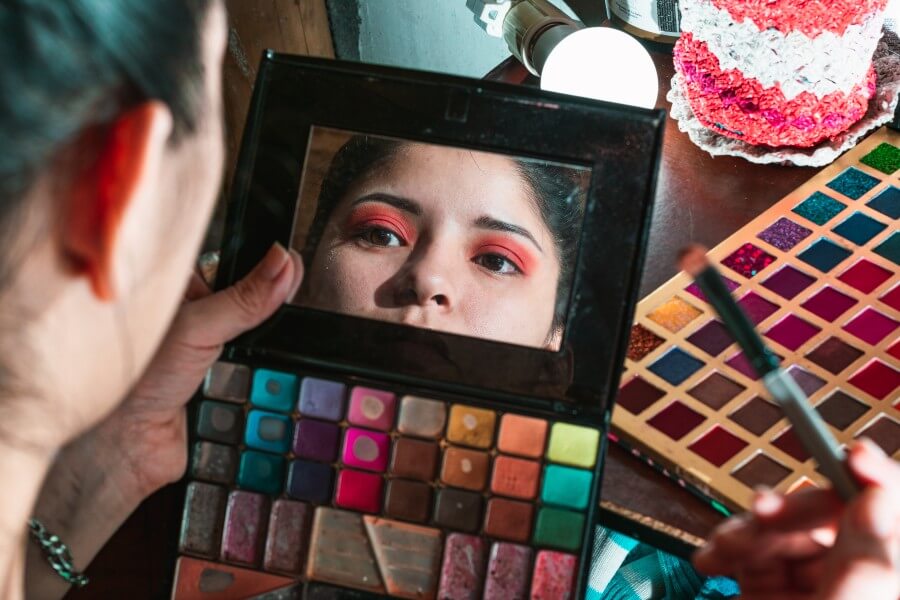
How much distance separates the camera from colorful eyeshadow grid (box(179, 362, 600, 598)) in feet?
1.67

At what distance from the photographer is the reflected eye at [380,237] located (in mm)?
550

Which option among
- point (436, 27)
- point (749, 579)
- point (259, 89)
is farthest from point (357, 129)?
point (436, 27)

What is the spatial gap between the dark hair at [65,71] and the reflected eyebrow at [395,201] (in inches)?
9.6

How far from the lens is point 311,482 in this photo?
20.7 inches

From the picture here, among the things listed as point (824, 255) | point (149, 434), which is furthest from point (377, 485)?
point (824, 255)

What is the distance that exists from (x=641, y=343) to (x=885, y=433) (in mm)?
152

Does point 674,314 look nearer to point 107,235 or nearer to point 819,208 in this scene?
point 819,208

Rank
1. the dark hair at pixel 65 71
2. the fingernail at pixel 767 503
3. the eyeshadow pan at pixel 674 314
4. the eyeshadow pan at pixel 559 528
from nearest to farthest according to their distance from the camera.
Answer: the dark hair at pixel 65 71 → the fingernail at pixel 767 503 → the eyeshadow pan at pixel 559 528 → the eyeshadow pan at pixel 674 314

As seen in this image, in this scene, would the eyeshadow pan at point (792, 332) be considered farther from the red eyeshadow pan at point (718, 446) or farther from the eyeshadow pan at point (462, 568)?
the eyeshadow pan at point (462, 568)

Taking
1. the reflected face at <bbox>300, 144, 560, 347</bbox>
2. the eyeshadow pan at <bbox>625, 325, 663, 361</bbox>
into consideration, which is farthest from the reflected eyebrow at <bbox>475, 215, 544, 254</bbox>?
the eyeshadow pan at <bbox>625, 325, 663, 361</bbox>

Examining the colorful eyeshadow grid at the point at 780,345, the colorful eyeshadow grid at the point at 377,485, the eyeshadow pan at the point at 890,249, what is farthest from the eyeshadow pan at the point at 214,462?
the eyeshadow pan at the point at 890,249

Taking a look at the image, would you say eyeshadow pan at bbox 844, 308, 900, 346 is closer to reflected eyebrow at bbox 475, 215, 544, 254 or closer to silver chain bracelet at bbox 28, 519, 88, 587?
Result: reflected eyebrow at bbox 475, 215, 544, 254

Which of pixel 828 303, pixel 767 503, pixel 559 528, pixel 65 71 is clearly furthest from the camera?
pixel 828 303

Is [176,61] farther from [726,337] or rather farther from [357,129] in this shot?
[726,337]
